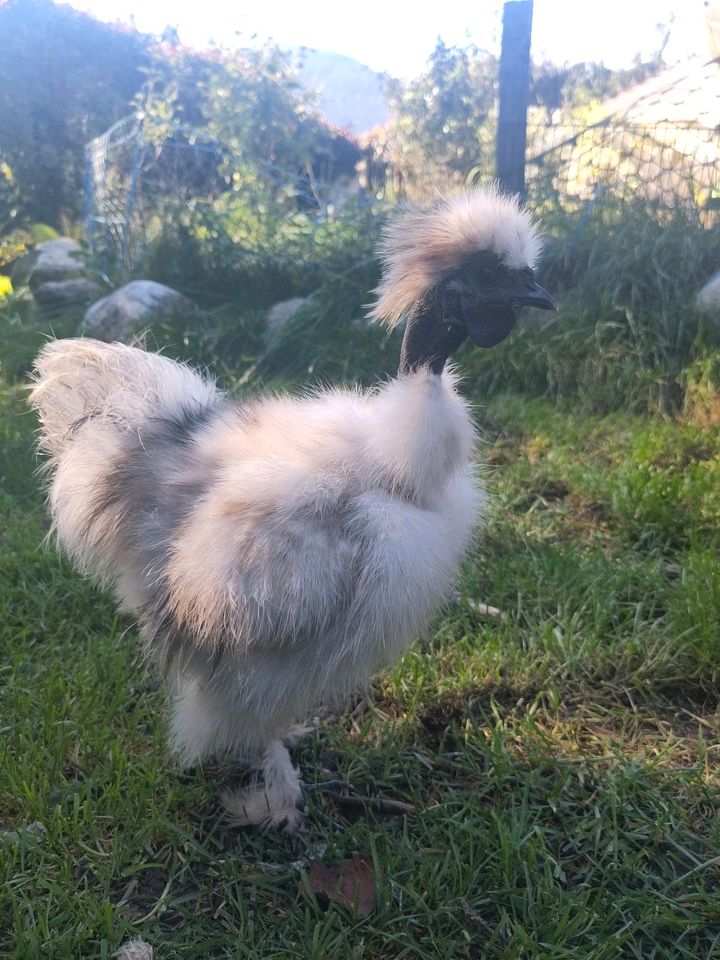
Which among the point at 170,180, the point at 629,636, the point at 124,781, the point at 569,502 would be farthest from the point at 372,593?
the point at 170,180

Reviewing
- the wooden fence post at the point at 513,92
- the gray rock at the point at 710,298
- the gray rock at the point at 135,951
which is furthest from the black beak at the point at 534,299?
the wooden fence post at the point at 513,92

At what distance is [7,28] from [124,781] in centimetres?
1080

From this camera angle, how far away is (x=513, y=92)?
17.3 ft

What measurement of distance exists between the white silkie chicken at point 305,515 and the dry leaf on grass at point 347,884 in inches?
7.6

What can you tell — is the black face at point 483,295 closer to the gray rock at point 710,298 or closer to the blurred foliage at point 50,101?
the gray rock at point 710,298

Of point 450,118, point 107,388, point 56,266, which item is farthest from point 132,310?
point 107,388

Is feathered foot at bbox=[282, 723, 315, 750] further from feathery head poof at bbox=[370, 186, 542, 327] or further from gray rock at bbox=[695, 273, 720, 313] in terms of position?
gray rock at bbox=[695, 273, 720, 313]

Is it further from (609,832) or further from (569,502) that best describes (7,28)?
(609,832)

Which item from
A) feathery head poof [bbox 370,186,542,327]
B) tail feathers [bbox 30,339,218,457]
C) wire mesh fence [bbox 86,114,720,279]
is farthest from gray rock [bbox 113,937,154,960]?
wire mesh fence [bbox 86,114,720,279]

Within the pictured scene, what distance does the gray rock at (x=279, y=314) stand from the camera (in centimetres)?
575

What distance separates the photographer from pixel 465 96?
718cm

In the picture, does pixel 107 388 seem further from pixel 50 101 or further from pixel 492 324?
→ pixel 50 101

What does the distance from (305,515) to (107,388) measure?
915 mm

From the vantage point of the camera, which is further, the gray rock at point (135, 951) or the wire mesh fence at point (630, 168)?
the wire mesh fence at point (630, 168)
